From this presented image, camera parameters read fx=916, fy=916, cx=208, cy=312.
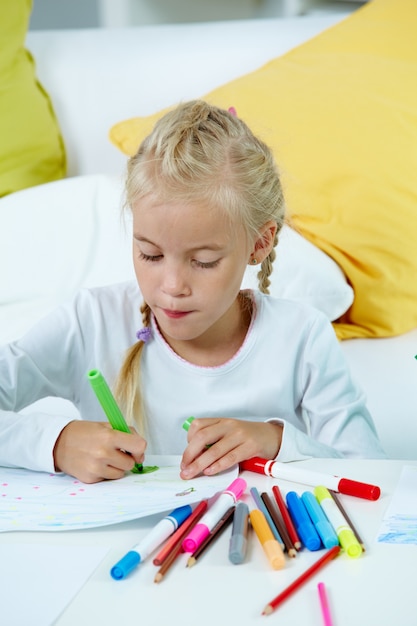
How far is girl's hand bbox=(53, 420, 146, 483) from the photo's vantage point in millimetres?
824

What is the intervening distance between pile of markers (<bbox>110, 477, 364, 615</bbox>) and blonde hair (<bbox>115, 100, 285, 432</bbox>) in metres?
0.31

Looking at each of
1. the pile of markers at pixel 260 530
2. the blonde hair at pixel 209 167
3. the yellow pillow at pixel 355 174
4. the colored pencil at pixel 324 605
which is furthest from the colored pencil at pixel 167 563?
the yellow pillow at pixel 355 174

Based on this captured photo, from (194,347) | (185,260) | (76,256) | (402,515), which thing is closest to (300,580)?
(402,515)

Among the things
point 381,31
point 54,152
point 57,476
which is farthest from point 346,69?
point 57,476

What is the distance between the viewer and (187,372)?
1059 mm

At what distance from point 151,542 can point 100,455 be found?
0.16 metres

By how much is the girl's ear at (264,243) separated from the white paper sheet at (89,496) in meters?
0.27

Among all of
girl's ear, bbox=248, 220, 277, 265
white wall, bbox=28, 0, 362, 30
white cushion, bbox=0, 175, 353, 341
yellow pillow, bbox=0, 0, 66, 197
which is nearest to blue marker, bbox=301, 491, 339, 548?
girl's ear, bbox=248, 220, 277, 265

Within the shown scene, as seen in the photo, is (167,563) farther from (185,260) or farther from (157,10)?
(157,10)

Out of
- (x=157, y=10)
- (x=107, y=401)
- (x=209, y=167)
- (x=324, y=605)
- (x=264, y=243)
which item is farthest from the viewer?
(x=157, y=10)

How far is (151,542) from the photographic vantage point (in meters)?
0.68

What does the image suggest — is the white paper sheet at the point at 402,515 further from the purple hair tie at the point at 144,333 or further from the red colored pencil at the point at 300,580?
the purple hair tie at the point at 144,333

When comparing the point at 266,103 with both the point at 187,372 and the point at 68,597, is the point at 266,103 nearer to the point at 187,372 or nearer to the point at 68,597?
the point at 187,372

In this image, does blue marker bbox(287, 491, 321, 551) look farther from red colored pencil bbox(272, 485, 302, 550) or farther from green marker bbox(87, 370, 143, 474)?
green marker bbox(87, 370, 143, 474)
